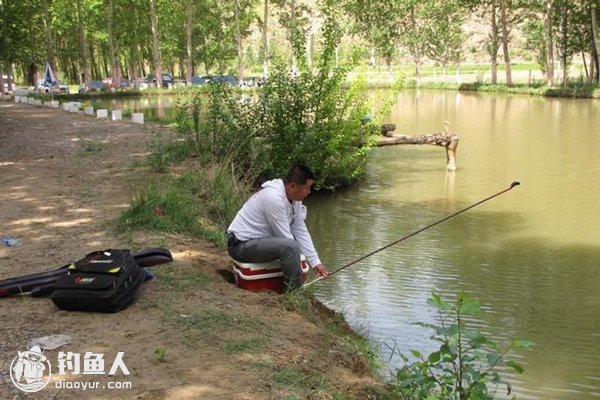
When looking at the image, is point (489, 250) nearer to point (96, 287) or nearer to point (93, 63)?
point (96, 287)

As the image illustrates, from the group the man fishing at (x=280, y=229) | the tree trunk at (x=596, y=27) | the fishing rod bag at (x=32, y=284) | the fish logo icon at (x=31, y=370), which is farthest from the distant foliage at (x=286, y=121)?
the tree trunk at (x=596, y=27)

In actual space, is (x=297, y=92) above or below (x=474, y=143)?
above

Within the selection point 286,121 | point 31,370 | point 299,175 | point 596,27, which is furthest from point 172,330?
point 596,27

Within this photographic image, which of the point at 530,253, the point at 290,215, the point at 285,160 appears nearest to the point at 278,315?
the point at 290,215

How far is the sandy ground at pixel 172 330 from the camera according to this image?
326 centimetres

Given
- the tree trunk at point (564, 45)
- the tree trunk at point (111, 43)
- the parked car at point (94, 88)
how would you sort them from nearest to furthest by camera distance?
the tree trunk at point (564, 45) → the parked car at point (94, 88) → the tree trunk at point (111, 43)

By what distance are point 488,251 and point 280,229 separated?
153 inches

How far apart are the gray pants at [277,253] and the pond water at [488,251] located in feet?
2.92

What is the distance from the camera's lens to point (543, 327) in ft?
18.3

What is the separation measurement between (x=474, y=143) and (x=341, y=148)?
7323 mm

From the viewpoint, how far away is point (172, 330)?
3920 millimetres

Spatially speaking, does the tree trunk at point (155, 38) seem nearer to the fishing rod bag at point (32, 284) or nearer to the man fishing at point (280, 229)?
the man fishing at point (280, 229)

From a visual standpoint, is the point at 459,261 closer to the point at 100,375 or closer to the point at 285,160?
the point at 285,160

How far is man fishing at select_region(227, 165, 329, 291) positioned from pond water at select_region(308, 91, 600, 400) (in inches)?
37.8
